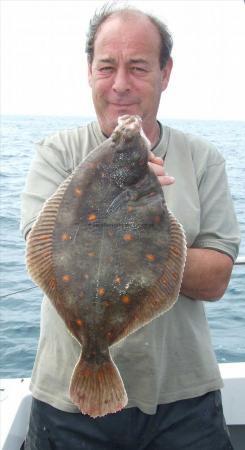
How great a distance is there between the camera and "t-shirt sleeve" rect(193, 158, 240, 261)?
2.66m

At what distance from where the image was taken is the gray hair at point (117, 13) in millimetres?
2666

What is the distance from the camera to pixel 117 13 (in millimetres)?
2639

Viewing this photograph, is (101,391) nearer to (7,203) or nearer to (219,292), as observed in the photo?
(219,292)

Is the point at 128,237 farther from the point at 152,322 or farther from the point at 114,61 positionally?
the point at 114,61

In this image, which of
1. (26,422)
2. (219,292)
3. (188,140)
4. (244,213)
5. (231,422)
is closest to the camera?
(219,292)

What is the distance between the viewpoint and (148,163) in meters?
2.22

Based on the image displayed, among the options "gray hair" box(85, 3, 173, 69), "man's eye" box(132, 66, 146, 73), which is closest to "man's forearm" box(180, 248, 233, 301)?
"man's eye" box(132, 66, 146, 73)

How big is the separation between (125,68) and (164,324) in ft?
3.77

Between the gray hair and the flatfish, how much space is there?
0.73m

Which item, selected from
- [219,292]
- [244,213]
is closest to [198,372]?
[219,292]

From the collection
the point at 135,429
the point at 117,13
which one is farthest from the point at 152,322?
the point at 117,13

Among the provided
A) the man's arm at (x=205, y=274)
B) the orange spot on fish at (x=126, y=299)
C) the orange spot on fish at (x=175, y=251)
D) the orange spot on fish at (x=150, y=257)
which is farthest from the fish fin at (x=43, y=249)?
the man's arm at (x=205, y=274)

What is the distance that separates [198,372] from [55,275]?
1.00 metres

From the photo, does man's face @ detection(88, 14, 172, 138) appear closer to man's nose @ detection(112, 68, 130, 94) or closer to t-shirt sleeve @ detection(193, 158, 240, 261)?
man's nose @ detection(112, 68, 130, 94)
